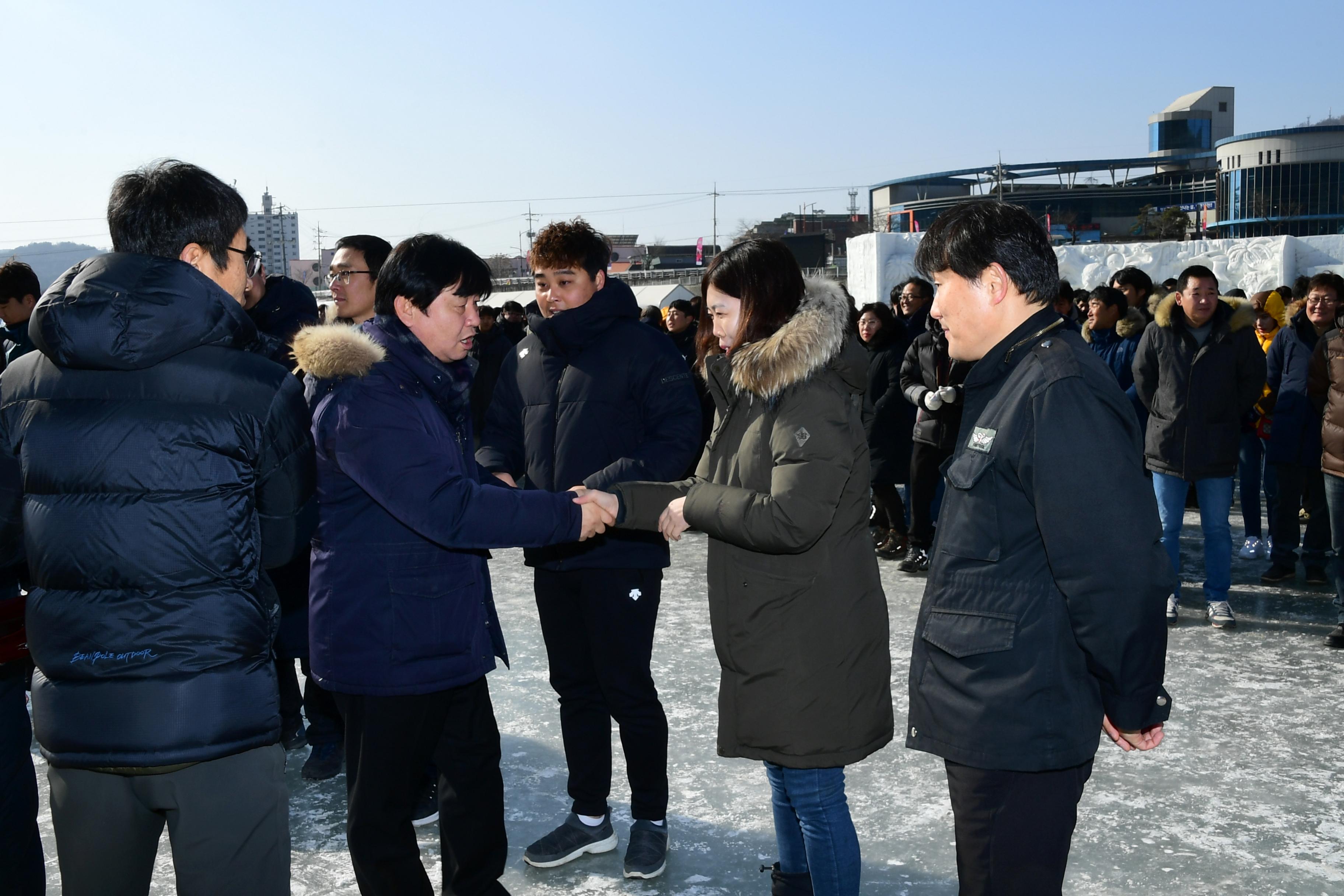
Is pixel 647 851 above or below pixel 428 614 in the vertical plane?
below

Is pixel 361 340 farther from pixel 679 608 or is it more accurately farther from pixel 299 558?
pixel 679 608

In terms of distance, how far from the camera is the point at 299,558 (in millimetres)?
3684

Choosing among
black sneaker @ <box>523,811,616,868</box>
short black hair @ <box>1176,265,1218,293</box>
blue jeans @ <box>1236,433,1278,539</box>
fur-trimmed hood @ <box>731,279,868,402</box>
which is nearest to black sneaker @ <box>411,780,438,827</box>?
black sneaker @ <box>523,811,616,868</box>

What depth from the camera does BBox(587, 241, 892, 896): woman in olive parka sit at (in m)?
2.27

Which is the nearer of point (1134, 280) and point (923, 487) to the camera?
point (923, 487)

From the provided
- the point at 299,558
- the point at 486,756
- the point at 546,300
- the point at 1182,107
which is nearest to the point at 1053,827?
the point at 486,756

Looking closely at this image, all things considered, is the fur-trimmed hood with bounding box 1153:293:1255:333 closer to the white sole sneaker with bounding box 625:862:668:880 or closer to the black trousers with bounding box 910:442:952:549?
the black trousers with bounding box 910:442:952:549

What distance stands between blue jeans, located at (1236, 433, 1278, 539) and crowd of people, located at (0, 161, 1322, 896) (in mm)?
5139

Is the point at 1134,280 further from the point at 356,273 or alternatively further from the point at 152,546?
the point at 152,546

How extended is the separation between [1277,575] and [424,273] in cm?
558

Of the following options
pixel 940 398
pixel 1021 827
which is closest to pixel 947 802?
pixel 1021 827

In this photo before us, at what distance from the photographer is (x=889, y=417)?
6.91 metres

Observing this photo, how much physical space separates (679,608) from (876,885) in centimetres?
295

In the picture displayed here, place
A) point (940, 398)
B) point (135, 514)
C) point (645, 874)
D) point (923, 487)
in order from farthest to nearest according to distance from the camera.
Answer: point (923, 487) < point (940, 398) < point (645, 874) < point (135, 514)
